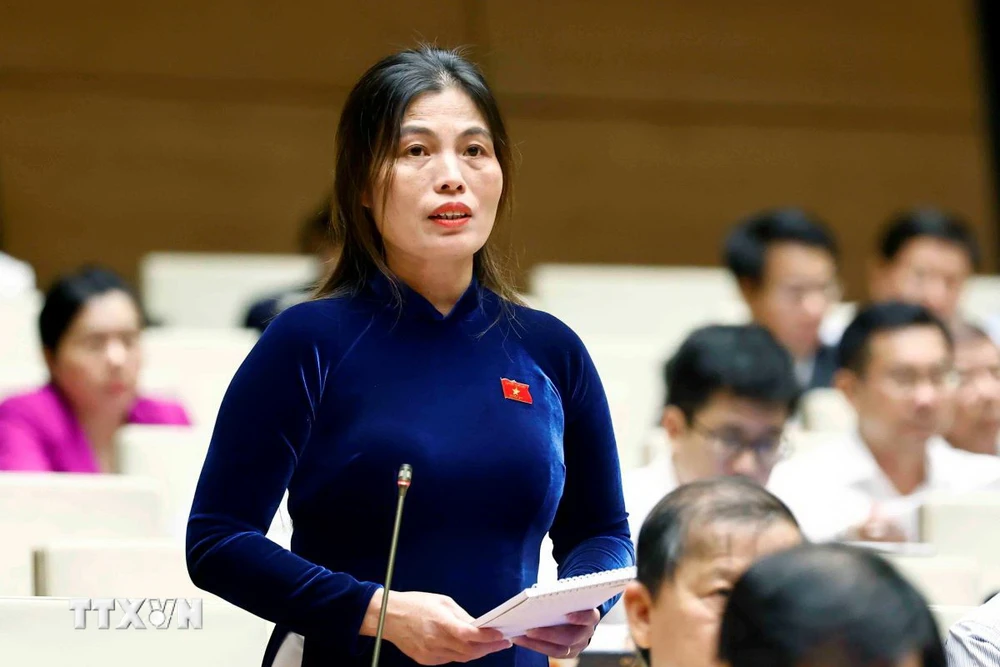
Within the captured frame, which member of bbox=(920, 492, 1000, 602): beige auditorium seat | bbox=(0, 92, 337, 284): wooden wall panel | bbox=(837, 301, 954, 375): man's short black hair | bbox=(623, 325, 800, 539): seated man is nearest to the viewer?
bbox=(920, 492, 1000, 602): beige auditorium seat

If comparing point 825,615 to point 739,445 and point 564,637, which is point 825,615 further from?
point 739,445

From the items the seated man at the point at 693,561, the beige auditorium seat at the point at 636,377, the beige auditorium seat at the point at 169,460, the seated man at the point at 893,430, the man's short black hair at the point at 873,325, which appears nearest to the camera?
the seated man at the point at 693,561

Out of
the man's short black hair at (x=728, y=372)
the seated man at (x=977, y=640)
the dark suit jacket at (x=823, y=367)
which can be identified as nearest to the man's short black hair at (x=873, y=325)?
the man's short black hair at (x=728, y=372)

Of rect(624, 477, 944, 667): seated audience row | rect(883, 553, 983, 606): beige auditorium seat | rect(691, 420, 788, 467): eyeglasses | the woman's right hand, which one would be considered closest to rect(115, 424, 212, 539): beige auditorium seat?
rect(691, 420, 788, 467): eyeglasses

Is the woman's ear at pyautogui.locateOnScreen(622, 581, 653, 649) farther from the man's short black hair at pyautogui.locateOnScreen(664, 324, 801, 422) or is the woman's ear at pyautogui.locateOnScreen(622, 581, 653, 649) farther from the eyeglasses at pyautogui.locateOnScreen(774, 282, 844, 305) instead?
the eyeglasses at pyautogui.locateOnScreen(774, 282, 844, 305)

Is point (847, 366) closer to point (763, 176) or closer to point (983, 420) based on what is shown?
point (983, 420)

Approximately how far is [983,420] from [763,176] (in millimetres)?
1967

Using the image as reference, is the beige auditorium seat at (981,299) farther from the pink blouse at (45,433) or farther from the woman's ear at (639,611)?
the woman's ear at (639,611)

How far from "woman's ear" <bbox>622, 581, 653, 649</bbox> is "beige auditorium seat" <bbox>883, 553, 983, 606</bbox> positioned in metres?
0.77

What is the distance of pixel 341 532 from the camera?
1326mm

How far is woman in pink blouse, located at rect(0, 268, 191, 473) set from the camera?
3.20 metres

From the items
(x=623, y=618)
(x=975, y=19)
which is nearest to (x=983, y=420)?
(x=623, y=618)

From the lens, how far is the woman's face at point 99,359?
10.8 feet

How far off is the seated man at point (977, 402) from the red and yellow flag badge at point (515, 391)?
2415 mm
